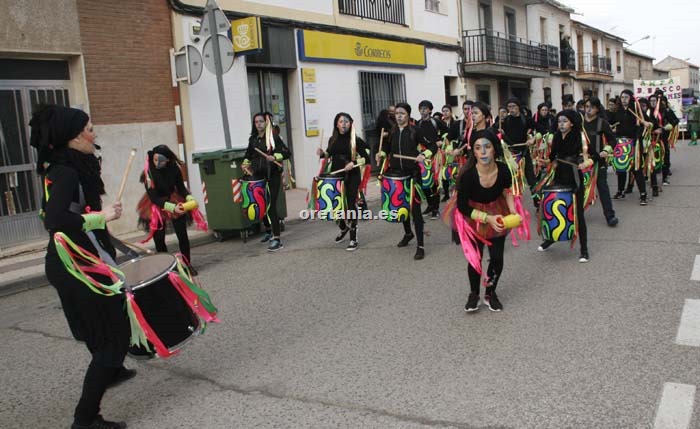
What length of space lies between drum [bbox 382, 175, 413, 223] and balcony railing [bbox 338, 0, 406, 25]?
9.60 m

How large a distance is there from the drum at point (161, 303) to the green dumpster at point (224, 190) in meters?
5.58

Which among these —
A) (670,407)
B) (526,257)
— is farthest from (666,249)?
(670,407)

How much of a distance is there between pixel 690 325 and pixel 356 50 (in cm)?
1279

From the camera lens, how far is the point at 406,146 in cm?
780

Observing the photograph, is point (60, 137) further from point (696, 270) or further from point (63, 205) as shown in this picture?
point (696, 270)

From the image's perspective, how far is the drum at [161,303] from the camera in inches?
139

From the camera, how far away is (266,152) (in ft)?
28.5

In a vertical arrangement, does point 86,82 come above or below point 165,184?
above

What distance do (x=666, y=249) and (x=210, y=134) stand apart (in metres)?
7.96

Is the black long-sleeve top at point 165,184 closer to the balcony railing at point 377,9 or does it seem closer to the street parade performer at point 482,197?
the street parade performer at point 482,197

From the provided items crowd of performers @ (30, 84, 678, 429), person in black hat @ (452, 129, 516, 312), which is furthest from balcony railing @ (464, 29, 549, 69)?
person in black hat @ (452, 129, 516, 312)

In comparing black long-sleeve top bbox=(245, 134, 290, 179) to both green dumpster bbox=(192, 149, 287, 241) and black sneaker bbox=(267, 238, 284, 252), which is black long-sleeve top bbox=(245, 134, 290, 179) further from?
black sneaker bbox=(267, 238, 284, 252)

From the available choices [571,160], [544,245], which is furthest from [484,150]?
[544,245]

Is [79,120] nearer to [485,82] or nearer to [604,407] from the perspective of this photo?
[604,407]
